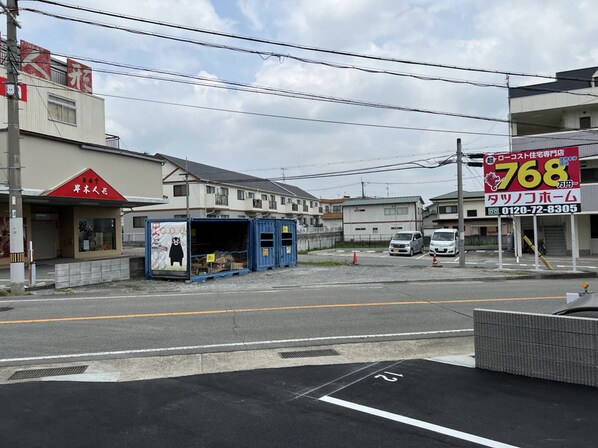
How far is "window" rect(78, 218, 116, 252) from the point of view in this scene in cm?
2450

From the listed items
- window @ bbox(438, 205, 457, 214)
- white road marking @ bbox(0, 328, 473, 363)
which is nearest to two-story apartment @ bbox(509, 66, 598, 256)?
window @ bbox(438, 205, 457, 214)

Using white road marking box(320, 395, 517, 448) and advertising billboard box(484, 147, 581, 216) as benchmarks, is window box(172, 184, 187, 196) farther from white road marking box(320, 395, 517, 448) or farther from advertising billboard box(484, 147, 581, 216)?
white road marking box(320, 395, 517, 448)

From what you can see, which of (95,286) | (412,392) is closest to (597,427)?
(412,392)

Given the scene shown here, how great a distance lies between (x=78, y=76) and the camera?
24938 mm

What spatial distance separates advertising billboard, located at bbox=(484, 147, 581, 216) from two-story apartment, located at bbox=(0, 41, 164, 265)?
695 inches

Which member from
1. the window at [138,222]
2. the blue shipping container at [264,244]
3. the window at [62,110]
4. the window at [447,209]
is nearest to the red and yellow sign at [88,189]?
the window at [62,110]

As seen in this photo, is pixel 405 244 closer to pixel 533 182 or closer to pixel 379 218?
pixel 533 182

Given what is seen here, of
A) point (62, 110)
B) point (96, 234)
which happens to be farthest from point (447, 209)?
point (62, 110)

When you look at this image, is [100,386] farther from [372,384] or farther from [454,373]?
[454,373]

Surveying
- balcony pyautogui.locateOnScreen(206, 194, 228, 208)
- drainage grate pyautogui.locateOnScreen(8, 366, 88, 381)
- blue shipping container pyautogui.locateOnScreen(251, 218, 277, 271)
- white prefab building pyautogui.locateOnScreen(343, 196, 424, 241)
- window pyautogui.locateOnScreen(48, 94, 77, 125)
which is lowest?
drainage grate pyautogui.locateOnScreen(8, 366, 88, 381)

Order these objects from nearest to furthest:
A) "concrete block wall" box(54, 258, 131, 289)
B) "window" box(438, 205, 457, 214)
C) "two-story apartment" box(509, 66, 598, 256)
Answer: "concrete block wall" box(54, 258, 131, 289), "two-story apartment" box(509, 66, 598, 256), "window" box(438, 205, 457, 214)

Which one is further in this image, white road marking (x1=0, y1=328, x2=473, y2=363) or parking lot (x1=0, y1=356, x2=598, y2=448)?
white road marking (x1=0, y1=328, x2=473, y2=363)

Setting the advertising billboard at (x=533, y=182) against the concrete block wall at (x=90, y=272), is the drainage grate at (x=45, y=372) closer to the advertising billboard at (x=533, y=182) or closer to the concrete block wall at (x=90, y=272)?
the concrete block wall at (x=90, y=272)

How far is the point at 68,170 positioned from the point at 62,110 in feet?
18.8
